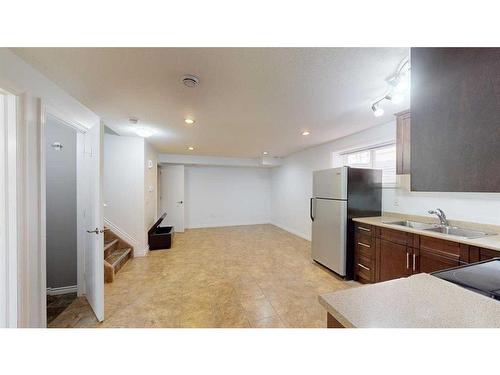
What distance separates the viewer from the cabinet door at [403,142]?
7.57 feet

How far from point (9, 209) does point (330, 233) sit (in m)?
3.36

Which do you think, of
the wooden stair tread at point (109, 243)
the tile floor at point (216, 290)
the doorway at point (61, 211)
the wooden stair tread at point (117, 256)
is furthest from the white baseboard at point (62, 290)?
the wooden stair tread at point (109, 243)

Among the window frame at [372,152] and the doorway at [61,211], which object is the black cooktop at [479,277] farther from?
the doorway at [61,211]

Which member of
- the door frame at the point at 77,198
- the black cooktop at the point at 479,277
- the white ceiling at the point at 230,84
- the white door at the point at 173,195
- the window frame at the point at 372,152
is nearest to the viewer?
the black cooktop at the point at 479,277

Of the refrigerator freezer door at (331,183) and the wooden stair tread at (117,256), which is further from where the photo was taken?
the wooden stair tread at (117,256)

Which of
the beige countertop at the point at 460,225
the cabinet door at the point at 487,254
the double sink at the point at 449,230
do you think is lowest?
the cabinet door at the point at 487,254

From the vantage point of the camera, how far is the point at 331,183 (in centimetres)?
297

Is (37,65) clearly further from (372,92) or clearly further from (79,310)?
(372,92)

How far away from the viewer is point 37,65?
145 centimetres

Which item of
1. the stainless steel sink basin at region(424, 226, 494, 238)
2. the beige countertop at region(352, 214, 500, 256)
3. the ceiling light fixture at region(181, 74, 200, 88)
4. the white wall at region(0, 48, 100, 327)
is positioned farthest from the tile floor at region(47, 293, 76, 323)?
the stainless steel sink basin at region(424, 226, 494, 238)

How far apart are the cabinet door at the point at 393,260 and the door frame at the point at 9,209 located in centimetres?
334

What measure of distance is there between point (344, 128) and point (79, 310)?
423cm
